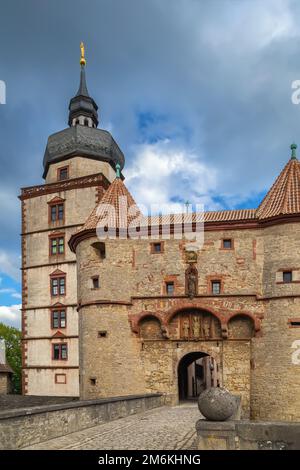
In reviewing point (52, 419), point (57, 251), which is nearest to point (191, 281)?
point (52, 419)

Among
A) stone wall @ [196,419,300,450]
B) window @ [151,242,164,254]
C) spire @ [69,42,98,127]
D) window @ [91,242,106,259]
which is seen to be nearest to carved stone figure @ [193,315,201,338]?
window @ [151,242,164,254]

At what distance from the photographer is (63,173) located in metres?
32.8

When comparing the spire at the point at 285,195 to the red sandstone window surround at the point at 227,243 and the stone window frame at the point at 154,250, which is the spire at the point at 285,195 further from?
the stone window frame at the point at 154,250

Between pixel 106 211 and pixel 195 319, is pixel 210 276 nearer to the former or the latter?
pixel 195 319

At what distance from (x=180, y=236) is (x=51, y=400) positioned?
11847 mm

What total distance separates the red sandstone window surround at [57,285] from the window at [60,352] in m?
3.26

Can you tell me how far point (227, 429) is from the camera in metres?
6.95

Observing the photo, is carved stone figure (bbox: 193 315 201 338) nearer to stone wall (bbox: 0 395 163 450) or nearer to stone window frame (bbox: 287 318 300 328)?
stone window frame (bbox: 287 318 300 328)

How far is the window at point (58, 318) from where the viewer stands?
97.2 ft

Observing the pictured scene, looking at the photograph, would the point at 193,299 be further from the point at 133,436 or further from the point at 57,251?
the point at 57,251

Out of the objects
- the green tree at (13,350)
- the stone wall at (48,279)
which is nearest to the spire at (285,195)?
the stone wall at (48,279)

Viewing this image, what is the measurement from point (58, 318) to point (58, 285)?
2.12 meters

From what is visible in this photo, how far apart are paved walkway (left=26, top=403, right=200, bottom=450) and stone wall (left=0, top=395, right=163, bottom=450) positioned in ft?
0.58
